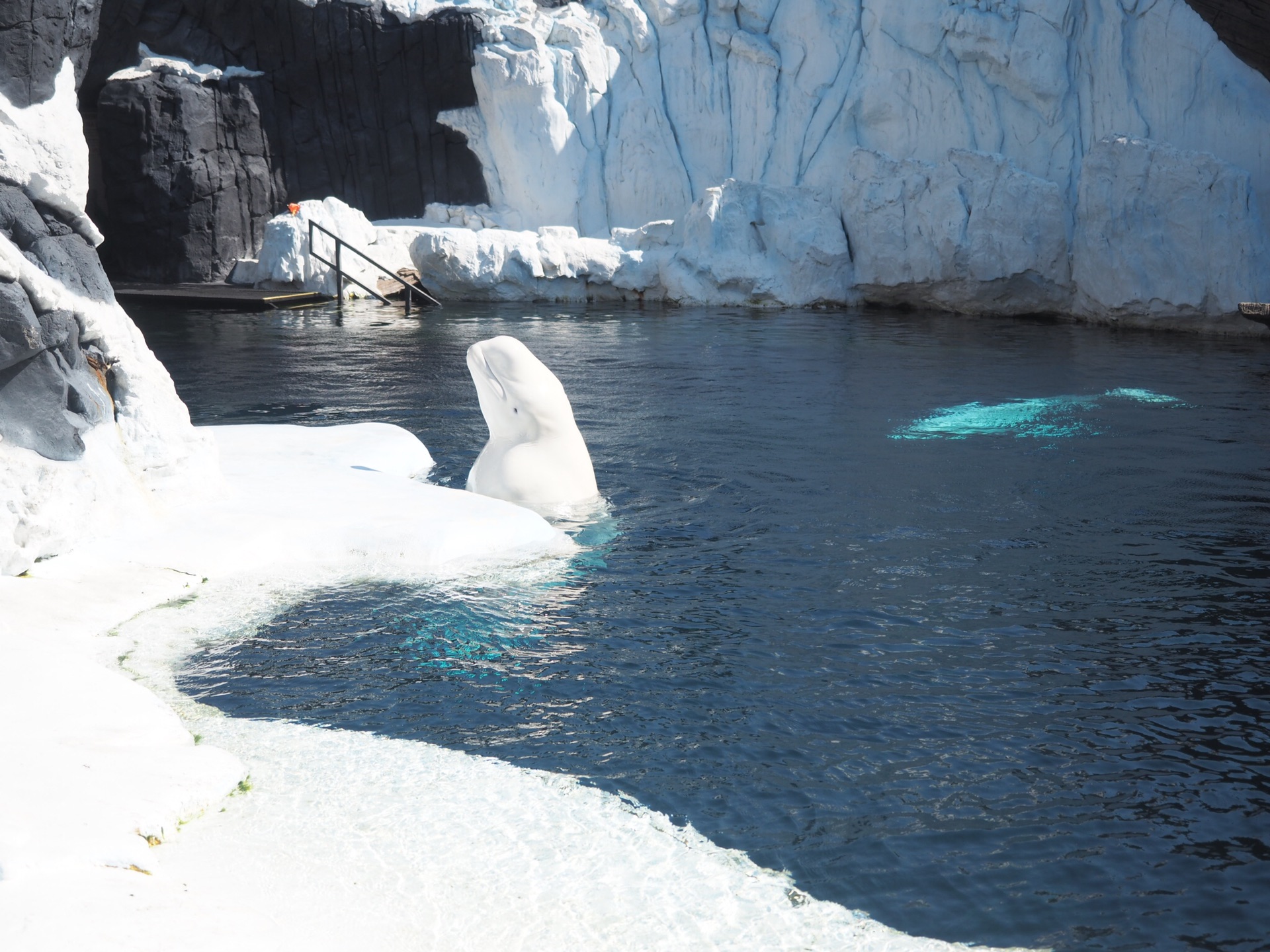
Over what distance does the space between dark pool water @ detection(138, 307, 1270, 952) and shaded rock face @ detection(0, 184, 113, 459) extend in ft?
4.87

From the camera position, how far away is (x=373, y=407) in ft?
36.5

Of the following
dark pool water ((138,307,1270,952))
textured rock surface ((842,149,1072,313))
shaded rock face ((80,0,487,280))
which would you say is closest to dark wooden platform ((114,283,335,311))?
shaded rock face ((80,0,487,280))

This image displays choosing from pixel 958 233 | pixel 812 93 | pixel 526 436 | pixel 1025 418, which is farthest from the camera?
pixel 812 93

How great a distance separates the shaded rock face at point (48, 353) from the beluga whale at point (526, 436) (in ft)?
7.08

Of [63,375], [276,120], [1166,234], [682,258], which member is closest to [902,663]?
[63,375]

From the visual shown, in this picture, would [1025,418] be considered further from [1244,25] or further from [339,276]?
[339,276]

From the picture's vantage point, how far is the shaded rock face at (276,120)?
2366 centimetres

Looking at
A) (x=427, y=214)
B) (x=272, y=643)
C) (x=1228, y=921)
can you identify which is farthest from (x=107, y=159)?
(x=1228, y=921)

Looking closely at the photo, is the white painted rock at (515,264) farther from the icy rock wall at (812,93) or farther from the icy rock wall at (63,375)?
Answer: the icy rock wall at (63,375)

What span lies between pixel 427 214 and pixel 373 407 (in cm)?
1520

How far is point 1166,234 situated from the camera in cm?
1797

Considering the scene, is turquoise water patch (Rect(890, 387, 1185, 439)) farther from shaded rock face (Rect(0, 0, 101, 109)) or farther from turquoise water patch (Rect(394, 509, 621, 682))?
shaded rock face (Rect(0, 0, 101, 109))

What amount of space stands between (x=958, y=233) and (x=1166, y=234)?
3523 millimetres

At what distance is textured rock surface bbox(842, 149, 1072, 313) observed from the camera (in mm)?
19844
